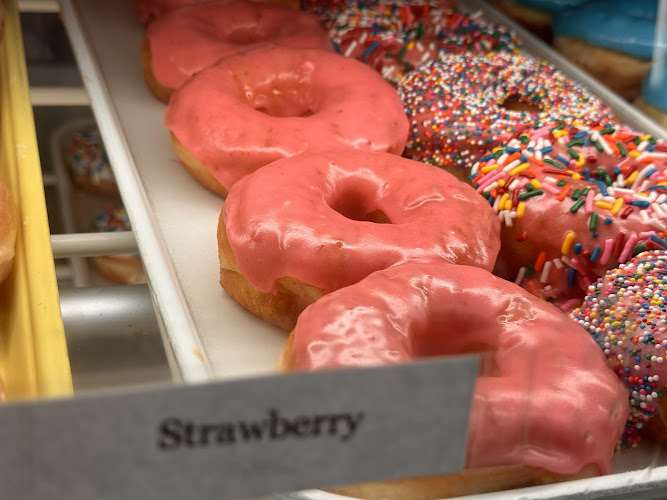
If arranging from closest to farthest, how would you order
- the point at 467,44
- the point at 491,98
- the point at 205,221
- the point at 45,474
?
the point at 45,474
the point at 205,221
the point at 491,98
the point at 467,44

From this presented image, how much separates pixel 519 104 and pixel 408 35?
0.33m

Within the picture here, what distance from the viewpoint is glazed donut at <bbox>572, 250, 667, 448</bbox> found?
0.88 metres

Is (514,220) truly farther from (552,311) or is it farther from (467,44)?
(467,44)

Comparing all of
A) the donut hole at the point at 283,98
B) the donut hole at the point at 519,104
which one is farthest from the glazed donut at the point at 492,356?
the donut hole at the point at 519,104

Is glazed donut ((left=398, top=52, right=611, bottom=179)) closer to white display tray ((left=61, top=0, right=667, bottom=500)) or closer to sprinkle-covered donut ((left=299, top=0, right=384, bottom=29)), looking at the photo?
white display tray ((left=61, top=0, right=667, bottom=500))

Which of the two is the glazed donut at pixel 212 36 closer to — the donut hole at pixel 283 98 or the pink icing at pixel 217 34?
the pink icing at pixel 217 34

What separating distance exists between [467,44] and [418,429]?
4.52ft

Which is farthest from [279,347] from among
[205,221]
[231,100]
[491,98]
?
[491,98]

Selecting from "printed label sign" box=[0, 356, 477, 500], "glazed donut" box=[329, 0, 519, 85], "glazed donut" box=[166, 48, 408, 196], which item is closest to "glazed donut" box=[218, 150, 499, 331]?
"glazed donut" box=[166, 48, 408, 196]

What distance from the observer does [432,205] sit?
1.10m

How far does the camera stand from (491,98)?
1.55 meters

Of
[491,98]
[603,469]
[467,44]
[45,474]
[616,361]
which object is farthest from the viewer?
[467,44]

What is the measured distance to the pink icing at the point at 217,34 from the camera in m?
1.54

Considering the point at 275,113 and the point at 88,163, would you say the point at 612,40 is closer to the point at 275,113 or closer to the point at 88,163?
the point at 275,113
